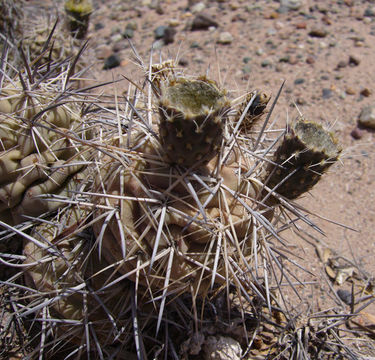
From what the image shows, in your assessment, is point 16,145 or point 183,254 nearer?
point 183,254

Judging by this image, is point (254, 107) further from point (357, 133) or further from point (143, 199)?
point (357, 133)

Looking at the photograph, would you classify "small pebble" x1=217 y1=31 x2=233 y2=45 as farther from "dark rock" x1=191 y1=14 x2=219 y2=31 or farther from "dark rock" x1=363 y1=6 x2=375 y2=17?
"dark rock" x1=363 y1=6 x2=375 y2=17

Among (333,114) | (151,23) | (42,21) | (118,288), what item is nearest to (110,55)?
(151,23)

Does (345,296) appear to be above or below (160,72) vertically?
below

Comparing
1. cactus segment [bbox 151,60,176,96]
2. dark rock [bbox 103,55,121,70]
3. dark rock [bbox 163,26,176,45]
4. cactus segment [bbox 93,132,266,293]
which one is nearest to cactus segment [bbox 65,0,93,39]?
dark rock [bbox 103,55,121,70]

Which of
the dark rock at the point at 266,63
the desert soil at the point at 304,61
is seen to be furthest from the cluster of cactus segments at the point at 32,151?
the dark rock at the point at 266,63

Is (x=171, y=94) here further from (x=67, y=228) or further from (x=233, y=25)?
(x=233, y=25)

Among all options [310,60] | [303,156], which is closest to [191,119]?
[303,156]
